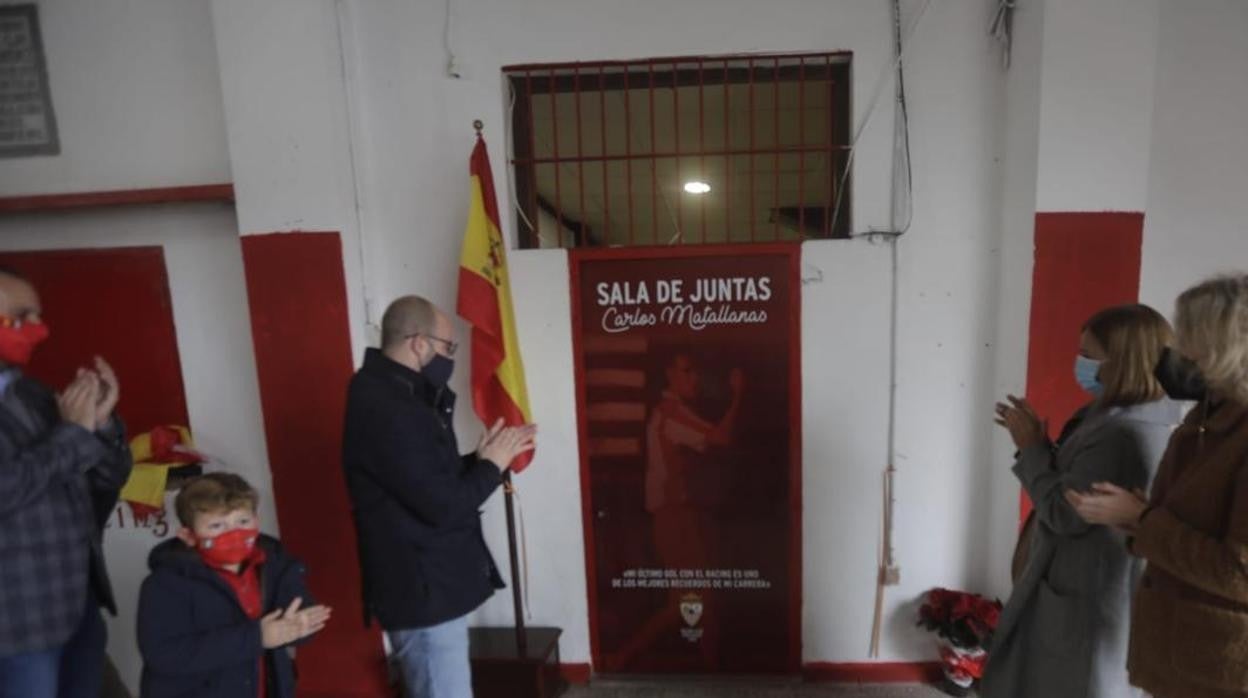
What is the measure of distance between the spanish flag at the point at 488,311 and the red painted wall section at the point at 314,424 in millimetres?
463

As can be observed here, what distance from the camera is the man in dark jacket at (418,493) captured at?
1.74m

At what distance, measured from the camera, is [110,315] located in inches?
102

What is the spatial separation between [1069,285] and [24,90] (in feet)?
12.4

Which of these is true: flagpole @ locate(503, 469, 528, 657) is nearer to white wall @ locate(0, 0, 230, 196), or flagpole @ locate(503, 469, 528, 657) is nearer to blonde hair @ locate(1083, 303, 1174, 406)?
white wall @ locate(0, 0, 230, 196)

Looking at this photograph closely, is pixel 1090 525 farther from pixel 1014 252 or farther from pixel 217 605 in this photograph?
pixel 217 605

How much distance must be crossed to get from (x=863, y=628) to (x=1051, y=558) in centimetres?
115

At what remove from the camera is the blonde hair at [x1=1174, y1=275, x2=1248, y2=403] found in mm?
1216

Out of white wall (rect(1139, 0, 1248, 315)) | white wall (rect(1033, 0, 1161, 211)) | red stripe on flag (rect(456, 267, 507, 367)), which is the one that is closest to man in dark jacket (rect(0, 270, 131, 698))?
red stripe on flag (rect(456, 267, 507, 367))

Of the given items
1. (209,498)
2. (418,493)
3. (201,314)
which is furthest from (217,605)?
(201,314)

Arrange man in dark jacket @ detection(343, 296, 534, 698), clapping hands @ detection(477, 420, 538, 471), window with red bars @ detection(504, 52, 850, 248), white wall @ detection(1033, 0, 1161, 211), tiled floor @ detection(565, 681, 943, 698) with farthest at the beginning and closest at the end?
1. tiled floor @ detection(565, 681, 943, 698)
2. window with red bars @ detection(504, 52, 850, 248)
3. white wall @ detection(1033, 0, 1161, 211)
4. clapping hands @ detection(477, 420, 538, 471)
5. man in dark jacket @ detection(343, 296, 534, 698)

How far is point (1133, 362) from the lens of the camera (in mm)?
1502

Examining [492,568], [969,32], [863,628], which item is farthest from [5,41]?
[863,628]

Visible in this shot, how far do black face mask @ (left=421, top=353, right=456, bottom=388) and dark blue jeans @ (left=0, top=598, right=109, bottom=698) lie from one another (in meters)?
1.04

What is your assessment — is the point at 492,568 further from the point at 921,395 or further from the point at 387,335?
the point at 921,395
